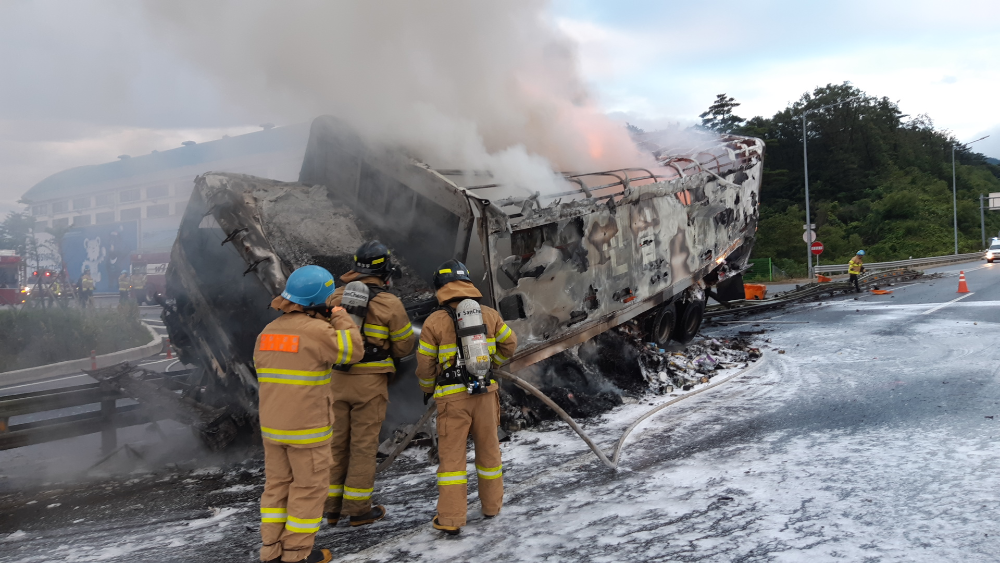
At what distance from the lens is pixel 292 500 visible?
3.05m

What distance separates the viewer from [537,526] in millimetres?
3479

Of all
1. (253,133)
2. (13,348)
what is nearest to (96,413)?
(253,133)

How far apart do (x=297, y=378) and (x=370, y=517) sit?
108 cm

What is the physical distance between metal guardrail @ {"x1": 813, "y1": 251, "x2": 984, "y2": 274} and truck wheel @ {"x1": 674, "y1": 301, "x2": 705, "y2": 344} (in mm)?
21822

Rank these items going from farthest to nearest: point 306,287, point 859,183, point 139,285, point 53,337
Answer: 1. point 859,183
2. point 139,285
3. point 53,337
4. point 306,287

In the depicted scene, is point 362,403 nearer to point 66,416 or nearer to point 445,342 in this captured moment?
point 445,342

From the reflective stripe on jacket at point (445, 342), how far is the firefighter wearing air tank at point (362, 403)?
0.54 ft

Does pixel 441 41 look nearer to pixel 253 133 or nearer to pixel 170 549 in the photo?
pixel 253 133

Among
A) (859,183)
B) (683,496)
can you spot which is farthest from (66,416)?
(859,183)

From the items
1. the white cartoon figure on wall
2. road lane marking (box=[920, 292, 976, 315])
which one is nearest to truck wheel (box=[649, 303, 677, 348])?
road lane marking (box=[920, 292, 976, 315])

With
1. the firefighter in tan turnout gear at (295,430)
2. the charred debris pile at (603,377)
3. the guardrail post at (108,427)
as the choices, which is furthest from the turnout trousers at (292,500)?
the guardrail post at (108,427)

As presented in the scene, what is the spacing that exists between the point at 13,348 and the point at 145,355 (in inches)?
79.3

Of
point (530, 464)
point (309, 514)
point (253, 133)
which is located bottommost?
point (530, 464)

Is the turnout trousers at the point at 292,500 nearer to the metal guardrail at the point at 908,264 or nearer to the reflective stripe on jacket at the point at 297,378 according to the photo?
the reflective stripe on jacket at the point at 297,378
